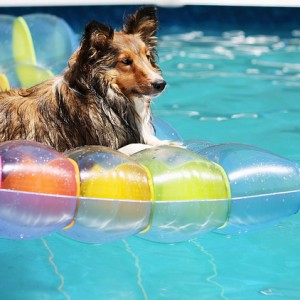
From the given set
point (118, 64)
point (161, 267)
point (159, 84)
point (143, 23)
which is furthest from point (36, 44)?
point (161, 267)

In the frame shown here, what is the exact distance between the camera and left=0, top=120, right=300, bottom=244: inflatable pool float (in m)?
3.63

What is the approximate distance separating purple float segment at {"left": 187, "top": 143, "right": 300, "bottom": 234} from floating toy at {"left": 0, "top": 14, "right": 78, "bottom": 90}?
2254mm

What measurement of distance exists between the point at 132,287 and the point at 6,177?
929 mm

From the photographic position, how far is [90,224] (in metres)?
3.73

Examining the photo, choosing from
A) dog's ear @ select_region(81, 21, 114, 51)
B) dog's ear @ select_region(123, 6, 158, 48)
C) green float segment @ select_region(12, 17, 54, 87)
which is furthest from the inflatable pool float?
green float segment @ select_region(12, 17, 54, 87)

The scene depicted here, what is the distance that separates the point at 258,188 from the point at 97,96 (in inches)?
45.1

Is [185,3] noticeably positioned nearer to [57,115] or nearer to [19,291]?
[57,115]

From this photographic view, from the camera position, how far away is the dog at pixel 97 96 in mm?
4453

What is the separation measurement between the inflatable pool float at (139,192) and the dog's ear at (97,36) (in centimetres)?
71

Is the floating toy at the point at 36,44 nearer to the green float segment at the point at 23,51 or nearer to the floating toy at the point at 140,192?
the green float segment at the point at 23,51

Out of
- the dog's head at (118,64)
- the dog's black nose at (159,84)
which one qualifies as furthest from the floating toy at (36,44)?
the dog's black nose at (159,84)

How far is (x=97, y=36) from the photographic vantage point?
4391 millimetres

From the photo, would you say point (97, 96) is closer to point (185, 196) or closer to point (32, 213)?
point (185, 196)

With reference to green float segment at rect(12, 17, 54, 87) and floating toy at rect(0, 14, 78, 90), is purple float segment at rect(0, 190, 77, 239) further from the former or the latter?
floating toy at rect(0, 14, 78, 90)
